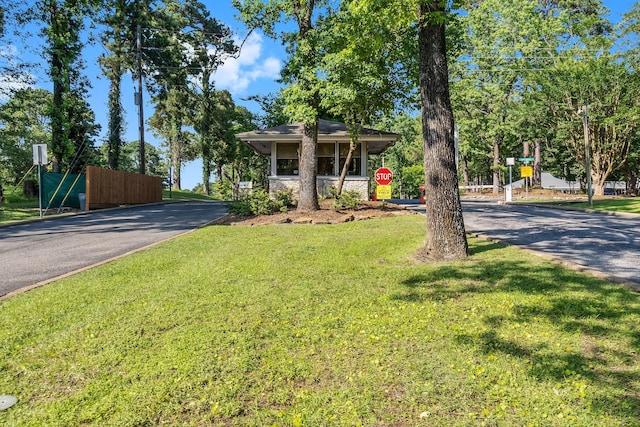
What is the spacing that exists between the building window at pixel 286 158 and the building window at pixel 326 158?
126cm

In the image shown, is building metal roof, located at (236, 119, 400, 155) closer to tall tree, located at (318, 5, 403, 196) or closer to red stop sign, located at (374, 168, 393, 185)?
tall tree, located at (318, 5, 403, 196)

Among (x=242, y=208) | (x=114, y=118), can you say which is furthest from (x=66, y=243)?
(x=114, y=118)

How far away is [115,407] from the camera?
239 centimetres

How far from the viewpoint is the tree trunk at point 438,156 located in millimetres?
6336

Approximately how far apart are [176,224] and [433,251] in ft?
28.0

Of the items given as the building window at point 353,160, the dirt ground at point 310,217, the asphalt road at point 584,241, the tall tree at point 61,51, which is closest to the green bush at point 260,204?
the dirt ground at point 310,217

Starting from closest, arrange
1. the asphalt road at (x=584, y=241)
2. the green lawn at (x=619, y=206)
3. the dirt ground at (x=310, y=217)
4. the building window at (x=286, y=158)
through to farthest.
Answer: the asphalt road at (x=584, y=241)
the dirt ground at (x=310, y=217)
the green lawn at (x=619, y=206)
the building window at (x=286, y=158)

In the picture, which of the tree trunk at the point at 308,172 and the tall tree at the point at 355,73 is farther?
the tree trunk at the point at 308,172

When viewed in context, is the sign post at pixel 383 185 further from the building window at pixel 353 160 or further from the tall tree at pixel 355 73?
the building window at pixel 353 160

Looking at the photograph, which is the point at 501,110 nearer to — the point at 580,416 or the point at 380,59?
the point at 380,59

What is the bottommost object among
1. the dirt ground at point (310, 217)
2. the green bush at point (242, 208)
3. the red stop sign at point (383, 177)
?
the dirt ground at point (310, 217)

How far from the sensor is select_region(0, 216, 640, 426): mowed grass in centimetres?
237

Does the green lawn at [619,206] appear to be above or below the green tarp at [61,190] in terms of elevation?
below

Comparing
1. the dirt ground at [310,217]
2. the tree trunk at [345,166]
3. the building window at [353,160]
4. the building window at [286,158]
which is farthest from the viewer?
the building window at [286,158]
